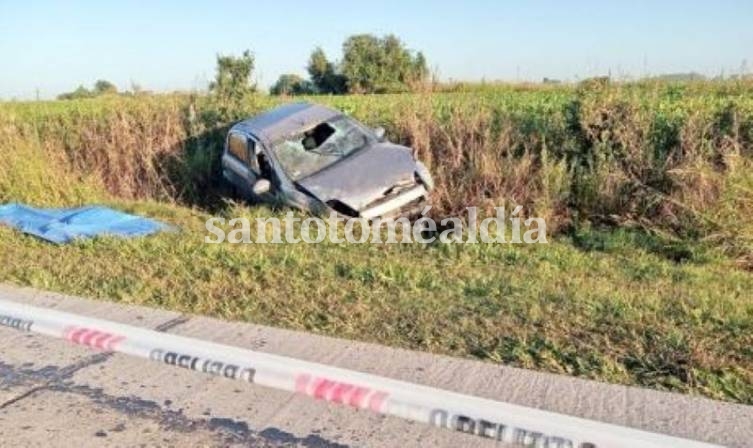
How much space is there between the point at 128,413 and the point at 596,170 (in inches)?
267

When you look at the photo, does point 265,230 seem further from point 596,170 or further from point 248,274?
point 596,170

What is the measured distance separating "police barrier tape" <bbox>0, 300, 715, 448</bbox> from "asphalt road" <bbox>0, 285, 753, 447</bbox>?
0.22ft

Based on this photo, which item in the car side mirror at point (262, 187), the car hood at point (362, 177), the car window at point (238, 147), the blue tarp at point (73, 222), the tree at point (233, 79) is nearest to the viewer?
the blue tarp at point (73, 222)

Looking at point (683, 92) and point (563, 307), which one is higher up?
point (683, 92)

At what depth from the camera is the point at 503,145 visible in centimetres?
923

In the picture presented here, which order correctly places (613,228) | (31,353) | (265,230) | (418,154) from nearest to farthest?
(31,353) → (265,230) → (613,228) → (418,154)

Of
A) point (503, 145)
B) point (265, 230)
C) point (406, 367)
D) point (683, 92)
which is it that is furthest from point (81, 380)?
point (683, 92)

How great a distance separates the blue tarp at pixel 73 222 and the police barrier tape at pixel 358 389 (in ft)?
9.18

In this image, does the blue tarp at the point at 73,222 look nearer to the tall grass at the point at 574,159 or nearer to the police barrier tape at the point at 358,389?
the tall grass at the point at 574,159

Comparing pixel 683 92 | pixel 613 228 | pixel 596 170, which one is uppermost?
pixel 683 92

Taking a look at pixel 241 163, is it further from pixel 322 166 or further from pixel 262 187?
pixel 322 166

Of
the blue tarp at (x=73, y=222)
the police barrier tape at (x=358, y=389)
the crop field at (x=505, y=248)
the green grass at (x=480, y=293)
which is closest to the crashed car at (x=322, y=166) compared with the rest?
the crop field at (x=505, y=248)

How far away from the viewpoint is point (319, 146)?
30.5 ft

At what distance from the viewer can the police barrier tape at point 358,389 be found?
110 inches
